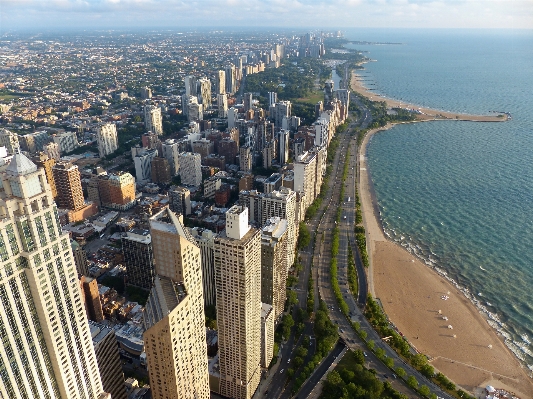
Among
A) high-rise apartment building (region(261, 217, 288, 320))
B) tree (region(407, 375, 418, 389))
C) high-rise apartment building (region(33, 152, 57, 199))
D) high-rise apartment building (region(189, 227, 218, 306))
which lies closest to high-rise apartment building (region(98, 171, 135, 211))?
high-rise apartment building (region(33, 152, 57, 199))

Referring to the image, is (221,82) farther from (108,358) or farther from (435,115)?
(108,358)

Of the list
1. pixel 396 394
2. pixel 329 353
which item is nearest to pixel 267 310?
pixel 329 353

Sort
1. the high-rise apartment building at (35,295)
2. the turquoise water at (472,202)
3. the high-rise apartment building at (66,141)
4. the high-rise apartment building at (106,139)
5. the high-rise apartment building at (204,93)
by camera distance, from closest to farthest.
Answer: the high-rise apartment building at (35,295) < the turquoise water at (472,202) < the high-rise apartment building at (106,139) < the high-rise apartment building at (66,141) < the high-rise apartment building at (204,93)

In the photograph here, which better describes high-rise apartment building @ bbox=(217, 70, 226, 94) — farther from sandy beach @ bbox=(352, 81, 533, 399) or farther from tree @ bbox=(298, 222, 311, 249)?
sandy beach @ bbox=(352, 81, 533, 399)

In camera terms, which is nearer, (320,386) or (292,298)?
(320,386)

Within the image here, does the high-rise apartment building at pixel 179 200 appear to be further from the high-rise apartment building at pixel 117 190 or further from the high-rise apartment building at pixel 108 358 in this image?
the high-rise apartment building at pixel 108 358

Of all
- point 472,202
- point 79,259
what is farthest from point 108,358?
point 472,202

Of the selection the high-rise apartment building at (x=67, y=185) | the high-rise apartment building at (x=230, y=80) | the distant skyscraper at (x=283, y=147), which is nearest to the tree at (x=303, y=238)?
the distant skyscraper at (x=283, y=147)
